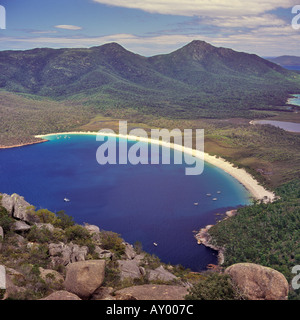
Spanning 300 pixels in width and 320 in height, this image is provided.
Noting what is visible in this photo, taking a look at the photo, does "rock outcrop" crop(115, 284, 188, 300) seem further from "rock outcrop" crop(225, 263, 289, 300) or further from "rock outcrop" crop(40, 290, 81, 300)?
"rock outcrop" crop(225, 263, 289, 300)

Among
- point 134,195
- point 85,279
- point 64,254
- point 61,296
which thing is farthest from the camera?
point 134,195

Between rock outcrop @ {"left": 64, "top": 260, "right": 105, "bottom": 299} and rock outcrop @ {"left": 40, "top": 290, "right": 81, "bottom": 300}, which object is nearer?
rock outcrop @ {"left": 40, "top": 290, "right": 81, "bottom": 300}

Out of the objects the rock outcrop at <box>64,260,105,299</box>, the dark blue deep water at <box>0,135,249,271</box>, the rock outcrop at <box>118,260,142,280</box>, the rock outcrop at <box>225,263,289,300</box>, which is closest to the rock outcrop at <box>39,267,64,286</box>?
the rock outcrop at <box>64,260,105,299</box>

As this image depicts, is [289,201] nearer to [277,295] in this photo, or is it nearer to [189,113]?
[277,295]

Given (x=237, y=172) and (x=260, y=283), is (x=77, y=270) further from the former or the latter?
(x=237, y=172)

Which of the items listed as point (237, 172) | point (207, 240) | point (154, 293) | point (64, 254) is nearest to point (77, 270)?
point (154, 293)

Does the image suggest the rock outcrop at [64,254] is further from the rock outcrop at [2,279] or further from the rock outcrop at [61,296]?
the rock outcrop at [61,296]
